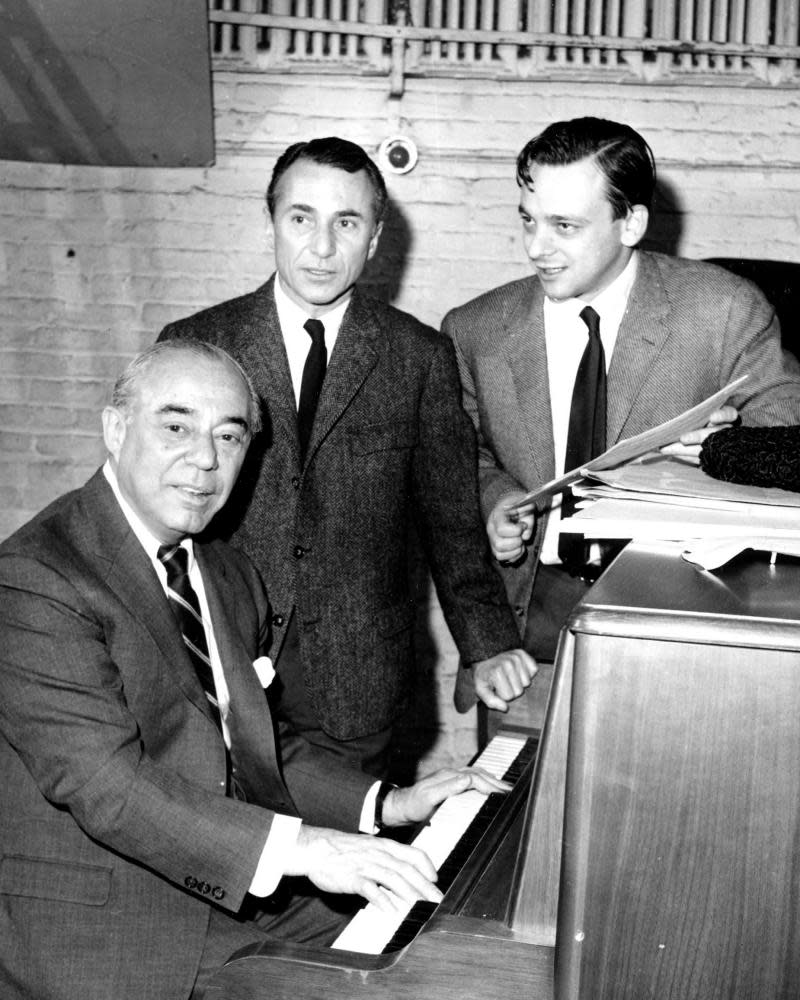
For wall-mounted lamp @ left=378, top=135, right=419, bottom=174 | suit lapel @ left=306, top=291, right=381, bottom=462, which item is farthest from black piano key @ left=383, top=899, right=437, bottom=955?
wall-mounted lamp @ left=378, top=135, right=419, bottom=174

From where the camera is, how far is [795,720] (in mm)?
1104

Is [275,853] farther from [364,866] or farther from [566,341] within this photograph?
[566,341]

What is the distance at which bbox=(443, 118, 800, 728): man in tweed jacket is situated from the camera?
2.48 meters

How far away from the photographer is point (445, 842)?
172cm

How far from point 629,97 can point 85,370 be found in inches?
76.0

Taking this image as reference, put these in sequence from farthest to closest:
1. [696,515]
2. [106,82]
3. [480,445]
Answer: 1. [106,82]
2. [480,445]
3. [696,515]

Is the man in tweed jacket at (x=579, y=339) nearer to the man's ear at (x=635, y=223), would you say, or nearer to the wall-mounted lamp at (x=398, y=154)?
the man's ear at (x=635, y=223)

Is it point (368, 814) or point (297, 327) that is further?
point (297, 327)

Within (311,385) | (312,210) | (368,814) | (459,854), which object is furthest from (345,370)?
(459,854)

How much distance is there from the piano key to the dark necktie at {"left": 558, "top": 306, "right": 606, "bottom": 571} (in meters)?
0.64

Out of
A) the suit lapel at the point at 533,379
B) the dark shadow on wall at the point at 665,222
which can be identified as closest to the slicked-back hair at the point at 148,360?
the suit lapel at the point at 533,379

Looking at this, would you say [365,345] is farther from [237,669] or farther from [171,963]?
[171,963]

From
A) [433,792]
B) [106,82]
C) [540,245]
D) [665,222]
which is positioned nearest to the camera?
[433,792]

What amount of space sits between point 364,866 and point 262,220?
2553 millimetres
